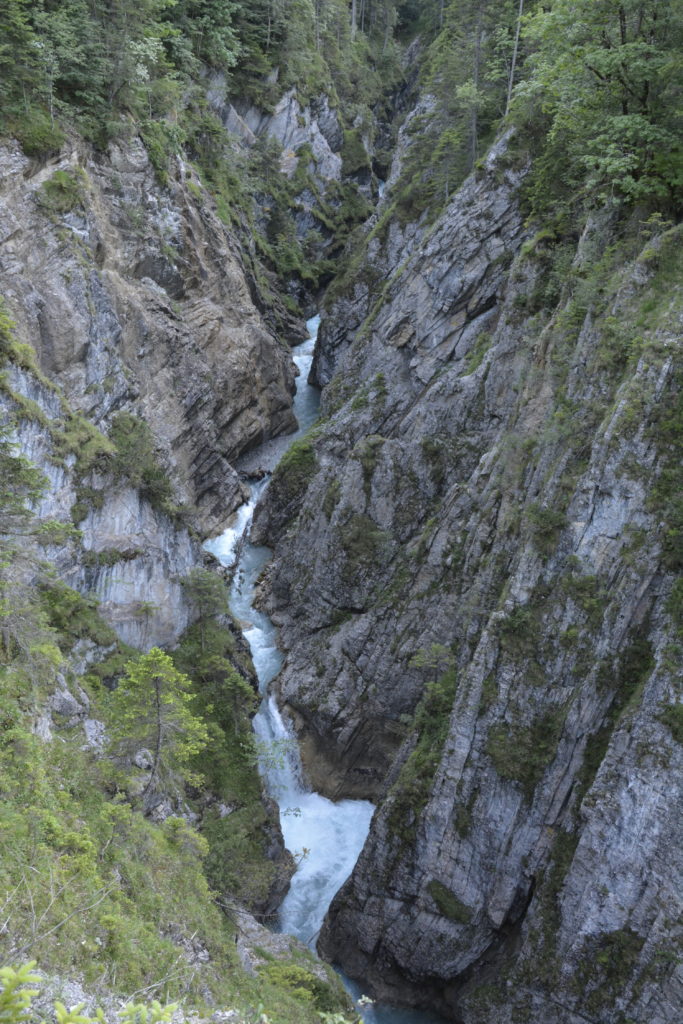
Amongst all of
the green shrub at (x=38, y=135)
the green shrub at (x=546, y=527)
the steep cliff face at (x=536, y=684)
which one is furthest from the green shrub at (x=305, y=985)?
the green shrub at (x=38, y=135)

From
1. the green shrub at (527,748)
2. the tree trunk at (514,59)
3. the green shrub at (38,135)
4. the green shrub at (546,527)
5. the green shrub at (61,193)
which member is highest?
the tree trunk at (514,59)

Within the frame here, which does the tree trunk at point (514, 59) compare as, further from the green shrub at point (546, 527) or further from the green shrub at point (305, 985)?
the green shrub at point (305, 985)

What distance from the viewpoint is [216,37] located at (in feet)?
129

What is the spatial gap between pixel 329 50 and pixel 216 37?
2390 centimetres

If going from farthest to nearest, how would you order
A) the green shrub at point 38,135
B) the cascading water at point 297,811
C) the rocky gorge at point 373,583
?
1. the green shrub at point 38,135
2. the cascading water at point 297,811
3. the rocky gorge at point 373,583

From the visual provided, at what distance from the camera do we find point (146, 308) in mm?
29250

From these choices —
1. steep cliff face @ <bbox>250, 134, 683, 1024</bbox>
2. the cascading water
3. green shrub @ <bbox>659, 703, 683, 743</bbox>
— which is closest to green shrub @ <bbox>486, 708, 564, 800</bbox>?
steep cliff face @ <bbox>250, 134, 683, 1024</bbox>

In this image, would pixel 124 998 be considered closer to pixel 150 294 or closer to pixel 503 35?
pixel 150 294

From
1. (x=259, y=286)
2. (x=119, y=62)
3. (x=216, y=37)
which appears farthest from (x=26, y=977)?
(x=216, y=37)

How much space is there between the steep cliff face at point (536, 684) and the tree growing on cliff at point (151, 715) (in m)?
7.18

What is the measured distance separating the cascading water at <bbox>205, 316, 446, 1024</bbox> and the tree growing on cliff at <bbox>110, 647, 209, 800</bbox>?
315 inches

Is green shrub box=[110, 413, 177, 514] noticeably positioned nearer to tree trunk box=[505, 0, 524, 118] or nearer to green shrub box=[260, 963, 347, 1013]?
green shrub box=[260, 963, 347, 1013]

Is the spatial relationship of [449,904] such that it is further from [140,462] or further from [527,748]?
[140,462]

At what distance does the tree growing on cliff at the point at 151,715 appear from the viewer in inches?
613
